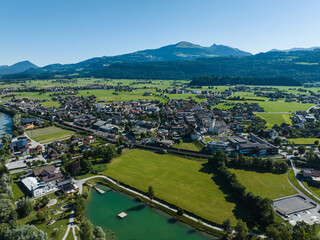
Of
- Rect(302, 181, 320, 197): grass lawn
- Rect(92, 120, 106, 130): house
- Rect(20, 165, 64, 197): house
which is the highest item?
Rect(92, 120, 106, 130): house

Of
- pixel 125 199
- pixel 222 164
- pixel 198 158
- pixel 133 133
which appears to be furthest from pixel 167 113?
pixel 125 199

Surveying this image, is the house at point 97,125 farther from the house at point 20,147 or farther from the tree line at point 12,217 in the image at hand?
the tree line at point 12,217

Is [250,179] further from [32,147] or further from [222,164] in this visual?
[32,147]

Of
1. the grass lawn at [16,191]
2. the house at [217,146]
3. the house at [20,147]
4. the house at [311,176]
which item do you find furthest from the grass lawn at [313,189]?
the house at [20,147]

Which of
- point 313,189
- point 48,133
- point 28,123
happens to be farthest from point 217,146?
point 28,123

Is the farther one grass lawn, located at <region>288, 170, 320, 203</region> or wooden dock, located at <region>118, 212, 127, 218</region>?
grass lawn, located at <region>288, 170, 320, 203</region>

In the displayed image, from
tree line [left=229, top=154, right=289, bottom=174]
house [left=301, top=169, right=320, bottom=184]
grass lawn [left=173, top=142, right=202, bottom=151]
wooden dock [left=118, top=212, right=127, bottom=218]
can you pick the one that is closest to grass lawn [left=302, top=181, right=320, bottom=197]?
house [left=301, top=169, right=320, bottom=184]

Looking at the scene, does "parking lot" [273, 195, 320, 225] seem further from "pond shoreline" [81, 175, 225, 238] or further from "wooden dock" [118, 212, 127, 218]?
"wooden dock" [118, 212, 127, 218]

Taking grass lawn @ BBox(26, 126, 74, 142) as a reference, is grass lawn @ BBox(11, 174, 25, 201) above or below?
below
